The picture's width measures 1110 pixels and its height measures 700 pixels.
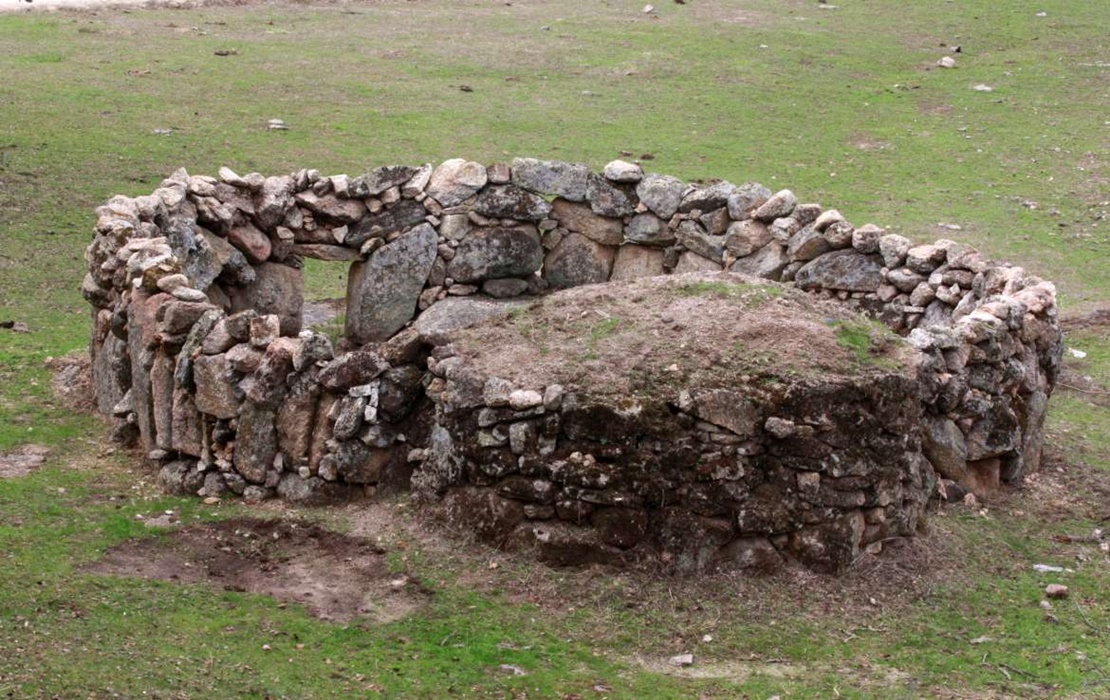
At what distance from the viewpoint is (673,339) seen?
12.3 metres

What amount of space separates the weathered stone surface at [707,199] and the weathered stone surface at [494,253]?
1.73 meters

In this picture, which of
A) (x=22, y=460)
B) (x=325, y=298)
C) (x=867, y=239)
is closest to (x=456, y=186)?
(x=325, y=298)

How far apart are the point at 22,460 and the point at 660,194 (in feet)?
25.3

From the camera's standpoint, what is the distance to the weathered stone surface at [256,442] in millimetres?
12734

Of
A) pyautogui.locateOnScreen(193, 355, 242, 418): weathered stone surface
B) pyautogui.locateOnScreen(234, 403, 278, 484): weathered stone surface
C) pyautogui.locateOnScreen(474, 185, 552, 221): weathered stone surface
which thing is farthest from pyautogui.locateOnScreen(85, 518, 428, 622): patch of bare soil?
pyautogui.locateOnScreen(474, 185, 552, 221): weathered stone surface

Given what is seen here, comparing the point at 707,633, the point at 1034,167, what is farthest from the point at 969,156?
the point at 707,633

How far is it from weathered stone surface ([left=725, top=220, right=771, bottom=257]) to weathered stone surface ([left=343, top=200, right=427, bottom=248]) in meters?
3.40

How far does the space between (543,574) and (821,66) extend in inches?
823

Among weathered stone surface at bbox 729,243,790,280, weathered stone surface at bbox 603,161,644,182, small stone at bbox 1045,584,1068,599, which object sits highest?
weathered stone surface at bbox 603,161,644,182

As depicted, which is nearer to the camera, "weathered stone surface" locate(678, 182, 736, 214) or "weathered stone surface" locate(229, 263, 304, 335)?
"weathered stone surface" locate(229, 263, 304, 335)

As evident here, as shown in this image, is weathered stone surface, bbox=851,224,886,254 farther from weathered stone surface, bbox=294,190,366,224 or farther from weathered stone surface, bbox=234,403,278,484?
weathered stone surface, bbox=234,403,278,484

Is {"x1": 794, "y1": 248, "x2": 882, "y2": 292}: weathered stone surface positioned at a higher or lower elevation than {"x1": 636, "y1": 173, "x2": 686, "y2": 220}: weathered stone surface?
lower

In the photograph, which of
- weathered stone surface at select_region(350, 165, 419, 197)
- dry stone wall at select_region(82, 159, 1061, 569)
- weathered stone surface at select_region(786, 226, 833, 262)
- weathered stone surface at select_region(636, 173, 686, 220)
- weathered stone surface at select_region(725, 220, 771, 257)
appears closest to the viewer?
dry stone wall at select_region(82, 159, 1061, 569)

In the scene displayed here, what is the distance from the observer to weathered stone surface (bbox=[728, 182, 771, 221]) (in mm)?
17891
